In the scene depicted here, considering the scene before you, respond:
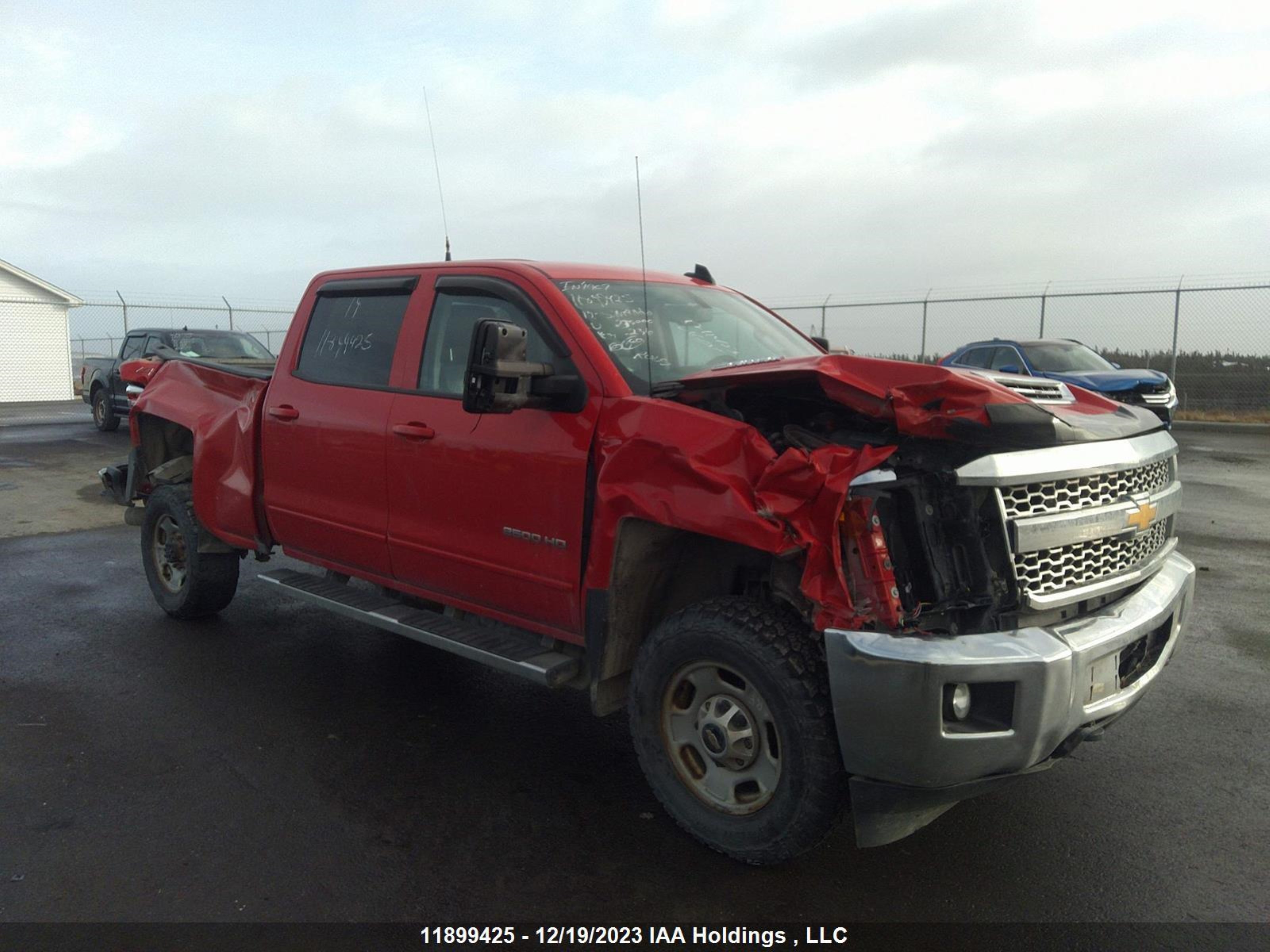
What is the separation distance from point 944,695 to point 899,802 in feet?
1.20

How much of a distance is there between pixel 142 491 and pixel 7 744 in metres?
2.35

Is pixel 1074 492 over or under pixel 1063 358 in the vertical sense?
under

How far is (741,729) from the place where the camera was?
3.17 meters

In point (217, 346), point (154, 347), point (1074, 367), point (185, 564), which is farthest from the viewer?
point (217, 346)

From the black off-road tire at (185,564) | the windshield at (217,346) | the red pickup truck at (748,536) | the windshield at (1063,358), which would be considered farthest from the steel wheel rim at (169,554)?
the windshield at (1063,358)

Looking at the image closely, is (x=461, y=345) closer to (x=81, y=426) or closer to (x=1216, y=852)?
(x=1216, y=852)

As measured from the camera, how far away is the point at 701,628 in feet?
10.4

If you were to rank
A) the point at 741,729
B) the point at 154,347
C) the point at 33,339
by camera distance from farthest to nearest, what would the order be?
the point at 33,339, the point at 154,347, the point at 741,729

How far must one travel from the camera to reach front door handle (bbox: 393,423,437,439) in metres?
4.11

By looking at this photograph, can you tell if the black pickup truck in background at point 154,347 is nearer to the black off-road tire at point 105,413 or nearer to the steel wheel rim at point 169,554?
the black off-road tire at point 105,413

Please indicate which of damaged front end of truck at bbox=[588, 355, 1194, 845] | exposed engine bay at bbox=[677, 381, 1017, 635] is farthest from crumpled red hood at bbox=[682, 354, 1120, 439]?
exposed engine bay at bbox=[677, 381, 1017, 635]

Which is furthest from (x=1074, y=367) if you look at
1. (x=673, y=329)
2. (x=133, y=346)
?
(x=133, y=346)

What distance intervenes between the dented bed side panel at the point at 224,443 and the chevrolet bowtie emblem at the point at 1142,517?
4.14 m

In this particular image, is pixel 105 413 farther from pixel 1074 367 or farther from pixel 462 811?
pixel 462 811
